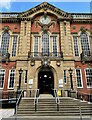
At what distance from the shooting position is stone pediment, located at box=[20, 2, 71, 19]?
57.2ft

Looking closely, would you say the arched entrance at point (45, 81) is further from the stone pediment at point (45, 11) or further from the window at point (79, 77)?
the stone pediment at point (45, 11)

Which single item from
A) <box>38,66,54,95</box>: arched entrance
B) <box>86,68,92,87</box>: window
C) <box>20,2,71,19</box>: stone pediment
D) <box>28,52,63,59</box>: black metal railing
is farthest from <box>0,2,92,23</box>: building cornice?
<box>38,66,54,95</box>: arched entrance

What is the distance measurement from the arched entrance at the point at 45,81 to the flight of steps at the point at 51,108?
6136mm

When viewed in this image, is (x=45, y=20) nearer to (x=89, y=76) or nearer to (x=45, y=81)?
(x=45, y=81)

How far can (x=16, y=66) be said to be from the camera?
48.4ft

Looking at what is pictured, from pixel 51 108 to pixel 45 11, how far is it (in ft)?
45.8

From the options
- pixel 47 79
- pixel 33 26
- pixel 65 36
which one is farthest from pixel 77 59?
pixel 33 26

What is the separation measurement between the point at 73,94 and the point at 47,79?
4828 mm

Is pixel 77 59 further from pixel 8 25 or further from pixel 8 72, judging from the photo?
pixel 8 25

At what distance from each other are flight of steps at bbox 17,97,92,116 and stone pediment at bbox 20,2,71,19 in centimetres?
1237

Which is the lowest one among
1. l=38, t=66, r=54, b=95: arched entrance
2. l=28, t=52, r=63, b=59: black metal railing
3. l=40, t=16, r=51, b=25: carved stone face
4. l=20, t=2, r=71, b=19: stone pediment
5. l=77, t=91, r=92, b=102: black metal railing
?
l=77, t=91, r=92, b=102: black metal railing

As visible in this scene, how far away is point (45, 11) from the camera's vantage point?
1775 cm

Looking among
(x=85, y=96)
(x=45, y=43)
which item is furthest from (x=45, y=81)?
(x=85, y=96)

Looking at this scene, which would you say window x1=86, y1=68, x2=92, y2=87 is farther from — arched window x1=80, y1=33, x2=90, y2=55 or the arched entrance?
the arched entrance
